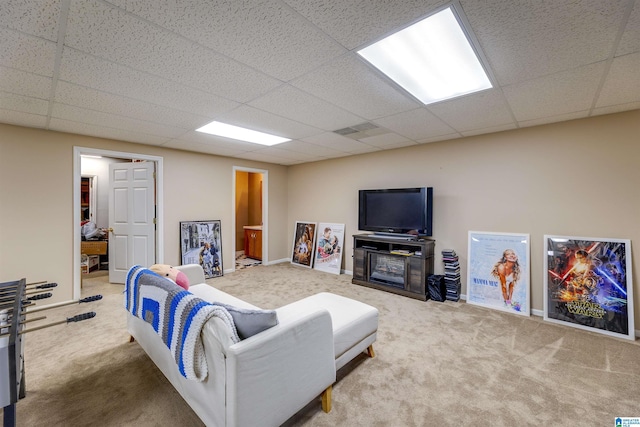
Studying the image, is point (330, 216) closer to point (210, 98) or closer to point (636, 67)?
point (210, 98)

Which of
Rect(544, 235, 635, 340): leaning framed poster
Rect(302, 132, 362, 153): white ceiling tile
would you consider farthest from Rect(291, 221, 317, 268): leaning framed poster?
Rect(544, 235, 635, 340): leaning framed poster

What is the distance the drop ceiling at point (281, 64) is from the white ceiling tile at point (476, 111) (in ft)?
0.06

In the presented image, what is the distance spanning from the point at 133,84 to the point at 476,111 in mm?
3074

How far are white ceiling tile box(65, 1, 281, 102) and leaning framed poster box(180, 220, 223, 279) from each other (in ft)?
10.0

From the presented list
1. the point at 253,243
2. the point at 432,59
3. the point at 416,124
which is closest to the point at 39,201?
the point at 253,243

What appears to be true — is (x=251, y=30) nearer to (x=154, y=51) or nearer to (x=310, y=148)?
(x=154, y=51)

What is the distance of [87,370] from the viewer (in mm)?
2090

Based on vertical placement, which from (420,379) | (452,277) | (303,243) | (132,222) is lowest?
(420,379)

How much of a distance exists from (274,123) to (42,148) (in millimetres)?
2884

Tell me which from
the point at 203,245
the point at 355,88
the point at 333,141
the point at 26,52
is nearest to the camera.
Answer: the point at 26,52

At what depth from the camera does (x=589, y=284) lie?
2.82m

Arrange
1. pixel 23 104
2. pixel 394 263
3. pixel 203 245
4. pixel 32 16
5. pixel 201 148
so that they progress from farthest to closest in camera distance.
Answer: pixel 203 245 < pixel 201 148 < pixel 394 263 < pixel 23 104 < pixel 32 16

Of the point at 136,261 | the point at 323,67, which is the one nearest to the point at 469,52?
the point at 323,67

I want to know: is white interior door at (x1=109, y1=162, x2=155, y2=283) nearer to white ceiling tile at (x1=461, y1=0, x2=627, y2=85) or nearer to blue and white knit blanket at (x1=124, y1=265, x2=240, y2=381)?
blue and white knit blanket at (x1=124, y1=265, x2=240, y2=381)
